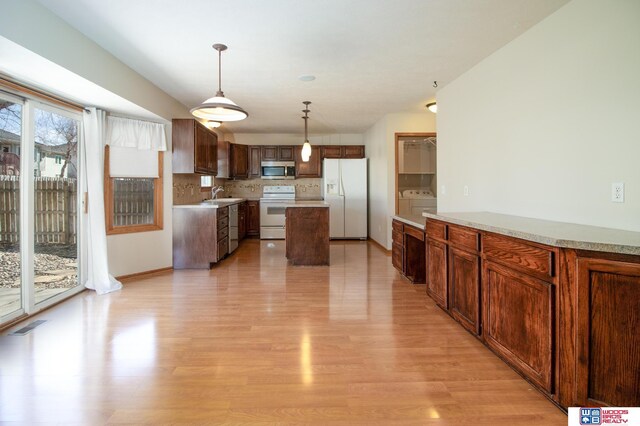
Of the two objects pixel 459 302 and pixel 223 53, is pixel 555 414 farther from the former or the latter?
pixel 223 53

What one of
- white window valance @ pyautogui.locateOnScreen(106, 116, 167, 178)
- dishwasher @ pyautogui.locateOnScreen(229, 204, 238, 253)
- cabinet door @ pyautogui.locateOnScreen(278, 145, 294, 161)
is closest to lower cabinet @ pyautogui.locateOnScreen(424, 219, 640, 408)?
white window valance @ pyautogui.locateOnScreen(106, 116, 167, 178)

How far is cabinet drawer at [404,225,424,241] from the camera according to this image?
362cm

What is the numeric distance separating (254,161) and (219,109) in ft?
15.9

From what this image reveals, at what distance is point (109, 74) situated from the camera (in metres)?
3.25

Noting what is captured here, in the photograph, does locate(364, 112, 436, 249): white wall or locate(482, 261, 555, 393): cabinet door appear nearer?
locate(482, 261, 555, 393): cabinet door

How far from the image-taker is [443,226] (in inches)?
115

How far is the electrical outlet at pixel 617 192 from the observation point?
2008 mm

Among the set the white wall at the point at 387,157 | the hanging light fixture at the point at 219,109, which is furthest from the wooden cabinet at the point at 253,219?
the hanging light fixture at the point at 219,109

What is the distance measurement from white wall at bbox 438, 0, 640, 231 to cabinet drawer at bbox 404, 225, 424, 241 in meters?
0.63

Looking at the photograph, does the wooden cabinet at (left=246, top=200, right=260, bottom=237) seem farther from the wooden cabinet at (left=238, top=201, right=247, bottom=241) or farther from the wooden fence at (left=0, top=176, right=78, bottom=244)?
the wooden fence at (left=0, top=176, right=78, bottom=244)

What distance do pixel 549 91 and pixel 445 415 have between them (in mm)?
2391

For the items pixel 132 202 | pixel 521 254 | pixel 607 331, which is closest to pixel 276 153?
pixel 132 202

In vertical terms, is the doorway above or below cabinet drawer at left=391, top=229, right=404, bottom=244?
above

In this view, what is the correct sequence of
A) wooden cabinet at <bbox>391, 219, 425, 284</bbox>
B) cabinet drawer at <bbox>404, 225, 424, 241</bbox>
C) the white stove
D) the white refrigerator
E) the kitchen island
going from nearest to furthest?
cabinet drawer at <bbox>404, 225, 424, 241</bbox> < wooden cabinet at <bbox>391, 219, 425, 284</bbox> < the kitchen island < the white refrigerator < the white stove
